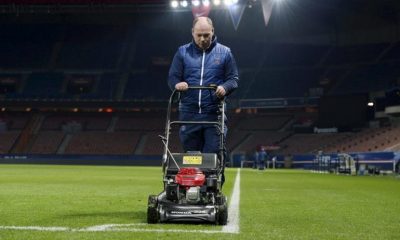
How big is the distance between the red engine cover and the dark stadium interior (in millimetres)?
40848

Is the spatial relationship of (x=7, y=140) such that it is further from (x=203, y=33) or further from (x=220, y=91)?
(x=220, y=91)

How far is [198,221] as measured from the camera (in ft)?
18.9

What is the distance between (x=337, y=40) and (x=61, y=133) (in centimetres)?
3035

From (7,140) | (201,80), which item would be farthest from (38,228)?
(7,140)

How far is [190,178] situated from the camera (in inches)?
225

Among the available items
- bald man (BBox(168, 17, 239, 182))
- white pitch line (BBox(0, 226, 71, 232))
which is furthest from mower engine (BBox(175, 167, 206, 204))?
white pitch line (BBox(0, 226, 71, 232))

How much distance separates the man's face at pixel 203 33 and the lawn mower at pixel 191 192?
1.14 m

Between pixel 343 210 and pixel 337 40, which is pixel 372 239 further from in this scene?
pixel 337 40

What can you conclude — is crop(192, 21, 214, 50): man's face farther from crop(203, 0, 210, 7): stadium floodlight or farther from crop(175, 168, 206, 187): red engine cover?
crop(203, 0, 210, 7): stadium floodlight

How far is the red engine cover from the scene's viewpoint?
5.71m

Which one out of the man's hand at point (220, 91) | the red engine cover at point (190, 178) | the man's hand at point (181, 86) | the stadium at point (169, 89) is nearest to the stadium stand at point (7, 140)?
the stadium at point (169, 89)

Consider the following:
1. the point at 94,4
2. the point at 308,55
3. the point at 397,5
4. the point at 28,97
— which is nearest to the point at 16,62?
the point at 28,97

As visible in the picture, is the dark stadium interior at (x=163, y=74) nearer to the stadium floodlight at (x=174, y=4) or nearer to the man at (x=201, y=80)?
the stadium floodlight at (x=174, y=4)

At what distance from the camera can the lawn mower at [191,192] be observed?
5.66m
